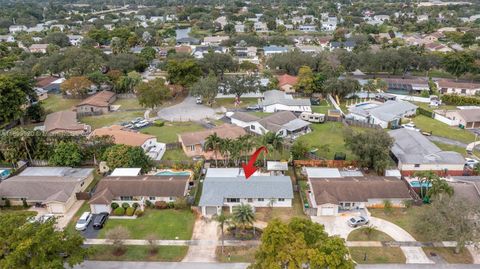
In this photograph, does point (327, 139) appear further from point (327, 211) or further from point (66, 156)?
point (66, 156)

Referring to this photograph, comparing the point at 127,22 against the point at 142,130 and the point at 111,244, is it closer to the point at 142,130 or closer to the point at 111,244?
the point at 142,130

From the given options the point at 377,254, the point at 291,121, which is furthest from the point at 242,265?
the point at 291,121

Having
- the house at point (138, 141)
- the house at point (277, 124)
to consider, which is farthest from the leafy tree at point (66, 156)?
the house at point (277, 124)

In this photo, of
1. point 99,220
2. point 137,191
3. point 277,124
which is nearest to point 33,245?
point 99,220

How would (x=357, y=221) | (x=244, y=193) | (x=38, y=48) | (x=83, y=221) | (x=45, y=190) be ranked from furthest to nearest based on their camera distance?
(x=38, y=48)
(x=45, y=190)
(x=244, y=193)
(x=83, y=221)
(x=357, y=221)

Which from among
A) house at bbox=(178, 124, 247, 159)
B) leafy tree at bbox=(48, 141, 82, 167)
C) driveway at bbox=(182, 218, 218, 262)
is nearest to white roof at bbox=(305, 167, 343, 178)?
house at bbox=(178, 124, 247, 159)

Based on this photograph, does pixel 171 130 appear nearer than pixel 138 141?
No

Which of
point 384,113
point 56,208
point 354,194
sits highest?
point 56,208

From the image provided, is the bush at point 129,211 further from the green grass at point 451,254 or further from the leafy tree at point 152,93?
the leafy tree at point 152,93
